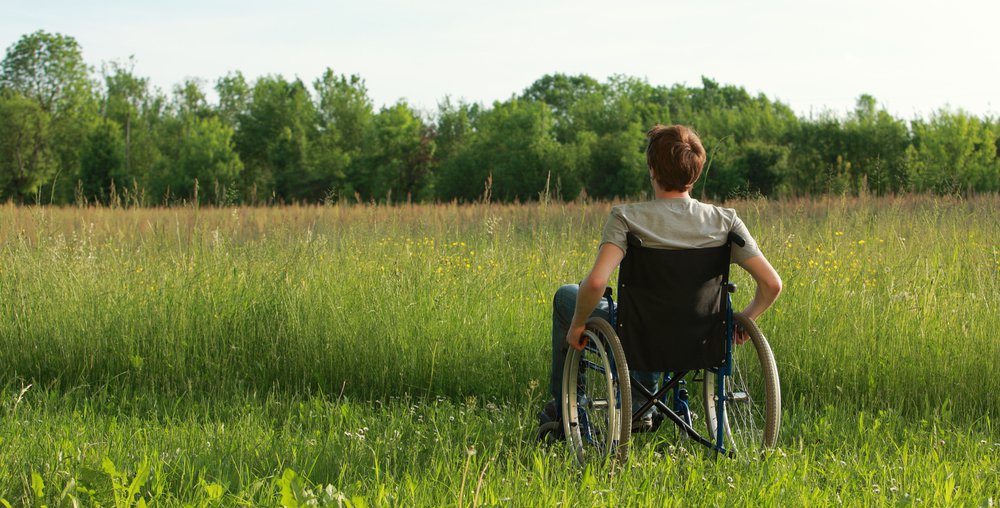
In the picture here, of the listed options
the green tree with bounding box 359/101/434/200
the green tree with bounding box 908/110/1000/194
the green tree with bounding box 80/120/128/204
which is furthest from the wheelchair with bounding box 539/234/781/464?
the green tree with bounding box 80/120/128/204

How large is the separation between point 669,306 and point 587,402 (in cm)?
55

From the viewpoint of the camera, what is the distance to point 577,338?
11.3 feet

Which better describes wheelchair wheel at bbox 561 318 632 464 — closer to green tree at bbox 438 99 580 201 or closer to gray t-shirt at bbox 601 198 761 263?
gray t-shirt at bbox 601 198 761 263

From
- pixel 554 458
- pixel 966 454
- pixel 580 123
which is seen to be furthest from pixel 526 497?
pixel 580 123

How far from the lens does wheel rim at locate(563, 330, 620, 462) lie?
3443 millimetres

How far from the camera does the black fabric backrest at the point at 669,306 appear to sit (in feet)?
10.7

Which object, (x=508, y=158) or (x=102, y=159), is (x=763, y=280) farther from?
(x=102, y=159)

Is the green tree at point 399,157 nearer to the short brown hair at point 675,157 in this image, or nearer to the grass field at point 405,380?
the grass field at point 405,380

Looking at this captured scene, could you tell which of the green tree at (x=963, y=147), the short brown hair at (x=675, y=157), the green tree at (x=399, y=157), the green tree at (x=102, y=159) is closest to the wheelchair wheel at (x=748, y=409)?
the short brown hair at (x=675, y=157)

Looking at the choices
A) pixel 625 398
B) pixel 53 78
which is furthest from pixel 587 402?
pixel 53 78

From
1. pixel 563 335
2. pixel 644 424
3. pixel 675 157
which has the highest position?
pixel 675 157

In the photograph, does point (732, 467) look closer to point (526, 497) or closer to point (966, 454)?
point (526, 497)

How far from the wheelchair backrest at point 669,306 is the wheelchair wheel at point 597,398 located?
0.12 meters

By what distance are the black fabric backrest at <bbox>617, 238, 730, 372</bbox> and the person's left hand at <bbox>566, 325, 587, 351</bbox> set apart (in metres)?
0.18
